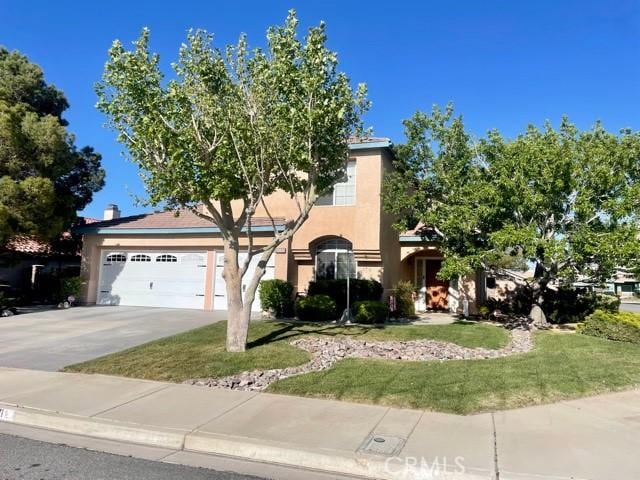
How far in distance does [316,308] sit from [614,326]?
8.14 m

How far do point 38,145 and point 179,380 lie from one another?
43.9 ft

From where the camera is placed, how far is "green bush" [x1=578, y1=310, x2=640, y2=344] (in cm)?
1194

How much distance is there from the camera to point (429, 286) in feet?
65.3

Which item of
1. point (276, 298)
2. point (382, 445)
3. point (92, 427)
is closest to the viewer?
point (382, 445)

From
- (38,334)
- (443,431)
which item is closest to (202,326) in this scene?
(38,334)

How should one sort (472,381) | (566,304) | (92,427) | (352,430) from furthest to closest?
(566,304) → (472,381) → (92,427) → (352,430)

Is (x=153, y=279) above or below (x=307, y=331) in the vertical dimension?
above

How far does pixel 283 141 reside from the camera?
950cm

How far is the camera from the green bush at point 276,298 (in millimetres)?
15836

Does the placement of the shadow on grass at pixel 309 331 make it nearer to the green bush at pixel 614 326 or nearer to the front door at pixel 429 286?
the green bush at pixel 614 326

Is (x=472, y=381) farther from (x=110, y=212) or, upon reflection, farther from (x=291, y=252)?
(x=110, y=212)

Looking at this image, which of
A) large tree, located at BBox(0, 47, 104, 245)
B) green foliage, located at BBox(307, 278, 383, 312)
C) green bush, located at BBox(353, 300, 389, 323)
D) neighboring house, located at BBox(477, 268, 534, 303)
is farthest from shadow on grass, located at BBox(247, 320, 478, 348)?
large tree, located at BBox(0, 47, 104, 245)

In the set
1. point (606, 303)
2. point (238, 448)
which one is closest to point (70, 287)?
point (238, 448)

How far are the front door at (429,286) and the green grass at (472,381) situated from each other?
9605 millimetres
